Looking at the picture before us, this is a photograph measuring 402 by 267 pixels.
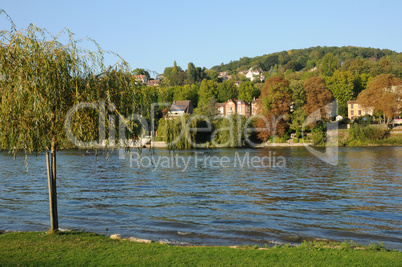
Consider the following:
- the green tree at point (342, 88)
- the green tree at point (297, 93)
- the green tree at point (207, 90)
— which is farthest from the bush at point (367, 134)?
the green tree at point (207, 90)

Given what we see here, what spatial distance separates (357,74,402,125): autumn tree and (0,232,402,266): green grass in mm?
72880

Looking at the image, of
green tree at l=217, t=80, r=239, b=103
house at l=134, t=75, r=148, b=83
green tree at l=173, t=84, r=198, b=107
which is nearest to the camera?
house at l=134, t=75, r=148, b=83

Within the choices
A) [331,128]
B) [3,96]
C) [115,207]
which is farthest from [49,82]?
[331,128]

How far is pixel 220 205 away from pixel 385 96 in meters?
67.1

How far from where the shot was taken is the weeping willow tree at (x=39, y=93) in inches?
365

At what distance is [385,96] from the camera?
246 ft

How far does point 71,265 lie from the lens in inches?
316

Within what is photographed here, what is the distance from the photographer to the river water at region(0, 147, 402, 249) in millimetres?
13562

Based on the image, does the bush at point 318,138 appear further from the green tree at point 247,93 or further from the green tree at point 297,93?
the green tree at point 247,93

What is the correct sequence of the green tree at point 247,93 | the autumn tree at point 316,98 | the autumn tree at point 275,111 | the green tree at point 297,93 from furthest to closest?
the green tree at point 247,93
the green tree at point 297,93
the autumn tree at point 316,98
the autumn tree at point 275,111

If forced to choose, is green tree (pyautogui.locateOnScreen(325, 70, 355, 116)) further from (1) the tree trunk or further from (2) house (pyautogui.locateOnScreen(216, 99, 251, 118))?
(1) the tree trunk

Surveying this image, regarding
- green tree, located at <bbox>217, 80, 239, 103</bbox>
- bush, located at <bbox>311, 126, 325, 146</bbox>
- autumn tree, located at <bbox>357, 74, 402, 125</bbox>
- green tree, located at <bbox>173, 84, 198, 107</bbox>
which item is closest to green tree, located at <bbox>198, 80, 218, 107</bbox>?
green tree, located at <bbox>217, 80, 239, 103</bbox>

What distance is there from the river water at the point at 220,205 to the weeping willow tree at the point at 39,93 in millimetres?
866

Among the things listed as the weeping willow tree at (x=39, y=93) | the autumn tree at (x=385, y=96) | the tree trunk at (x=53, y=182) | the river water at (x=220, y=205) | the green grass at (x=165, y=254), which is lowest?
the river water at (x=220, y=205)
